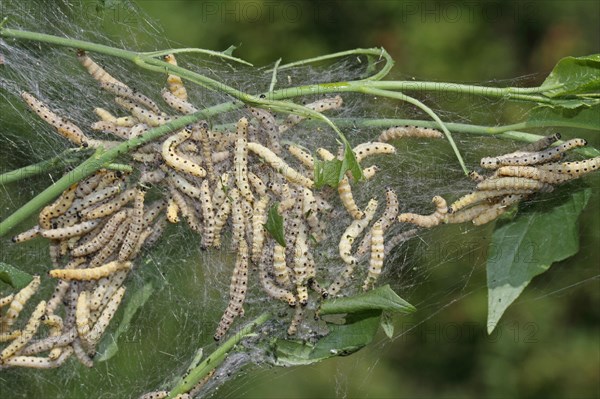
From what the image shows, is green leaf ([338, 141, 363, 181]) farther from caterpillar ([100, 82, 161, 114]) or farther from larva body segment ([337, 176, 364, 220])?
caterpillar ([100, 82, 161, 114])

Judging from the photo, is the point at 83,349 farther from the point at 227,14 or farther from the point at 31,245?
the point at 227,14

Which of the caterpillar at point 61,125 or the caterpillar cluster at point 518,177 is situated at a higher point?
the caterpillar at point 61,125

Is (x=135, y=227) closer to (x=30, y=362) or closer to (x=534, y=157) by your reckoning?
(x=30, y=362)

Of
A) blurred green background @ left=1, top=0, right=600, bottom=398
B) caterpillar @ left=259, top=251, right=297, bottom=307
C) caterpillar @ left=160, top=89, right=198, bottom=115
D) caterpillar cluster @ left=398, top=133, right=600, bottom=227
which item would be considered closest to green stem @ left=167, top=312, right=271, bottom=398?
caterpillar @ left=259, top=251, right=297, bottom=307

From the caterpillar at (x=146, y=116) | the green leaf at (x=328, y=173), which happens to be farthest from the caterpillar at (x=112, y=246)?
the green leaf at (x=328, y=173)

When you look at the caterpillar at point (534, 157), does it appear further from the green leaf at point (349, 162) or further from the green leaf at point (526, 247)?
the green leaf at point (349, 162)
